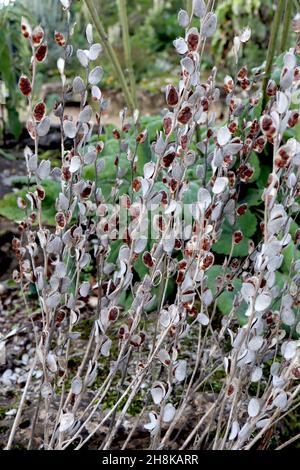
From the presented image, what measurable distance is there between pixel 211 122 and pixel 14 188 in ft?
5.44

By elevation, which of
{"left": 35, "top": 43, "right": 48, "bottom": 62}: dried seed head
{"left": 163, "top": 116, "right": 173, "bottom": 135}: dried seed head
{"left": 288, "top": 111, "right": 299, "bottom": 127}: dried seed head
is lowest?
{"left": 163, "top": 116, "right": 173, "bottom": 135}: dried seed head

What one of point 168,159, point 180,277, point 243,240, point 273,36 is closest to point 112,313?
point 180,277

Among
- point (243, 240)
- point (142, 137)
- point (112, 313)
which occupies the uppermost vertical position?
point (142, 137)

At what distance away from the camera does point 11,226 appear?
2.20m

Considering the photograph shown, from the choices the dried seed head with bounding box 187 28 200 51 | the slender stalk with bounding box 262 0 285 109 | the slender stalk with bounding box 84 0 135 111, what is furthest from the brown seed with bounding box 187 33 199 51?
the slender stalk with bounding box 262 0 285 109

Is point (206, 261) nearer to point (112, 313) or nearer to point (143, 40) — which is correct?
point (112, 313)

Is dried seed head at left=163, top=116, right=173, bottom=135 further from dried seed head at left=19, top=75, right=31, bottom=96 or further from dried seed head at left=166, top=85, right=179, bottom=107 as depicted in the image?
dried seed head at left=19, top=75, right=31, bottom=96

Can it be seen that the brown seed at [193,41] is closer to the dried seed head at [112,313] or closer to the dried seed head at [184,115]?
the dried seed head at [184,115]

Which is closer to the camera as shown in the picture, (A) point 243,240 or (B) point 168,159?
(B) point 168,159

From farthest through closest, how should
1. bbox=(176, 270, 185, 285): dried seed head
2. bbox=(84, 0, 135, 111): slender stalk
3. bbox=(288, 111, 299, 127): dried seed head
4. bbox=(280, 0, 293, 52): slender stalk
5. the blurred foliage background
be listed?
the blurred foliage background, bbox=(280, 0, 293, 52): slender stalk, bbox=(84, 0, 135, 111): slender stalk, bbox=(176, 270, 185, 285): dried seed head, bbox=(288, 111, 299, 127): dried seed head

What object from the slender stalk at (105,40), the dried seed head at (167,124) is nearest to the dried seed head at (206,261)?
the dried seed head at (167,124)

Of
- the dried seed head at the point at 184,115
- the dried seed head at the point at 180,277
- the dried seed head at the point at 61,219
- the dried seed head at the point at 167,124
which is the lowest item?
the dried seed head at the point at 180,277

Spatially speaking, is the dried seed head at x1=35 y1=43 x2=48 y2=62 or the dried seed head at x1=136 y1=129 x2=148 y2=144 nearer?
the dried seed head at x1=35 y1=43 x2=48 y2=62
